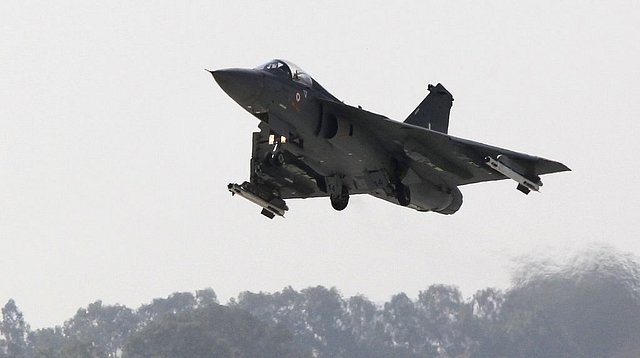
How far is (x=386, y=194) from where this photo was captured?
103 ft

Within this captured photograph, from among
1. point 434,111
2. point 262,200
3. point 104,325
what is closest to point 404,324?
point 104,325

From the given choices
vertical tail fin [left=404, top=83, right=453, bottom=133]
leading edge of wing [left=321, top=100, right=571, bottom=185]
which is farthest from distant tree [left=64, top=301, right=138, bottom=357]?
leading edge of wing [left=321, top=100, right=571, bottom=185]

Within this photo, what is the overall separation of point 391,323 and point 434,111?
49089mm

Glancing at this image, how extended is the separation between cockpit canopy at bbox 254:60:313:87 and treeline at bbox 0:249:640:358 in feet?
72.1

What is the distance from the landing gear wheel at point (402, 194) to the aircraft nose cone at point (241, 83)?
5.71 m

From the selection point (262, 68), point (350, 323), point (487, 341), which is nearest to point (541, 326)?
point (487, 341)

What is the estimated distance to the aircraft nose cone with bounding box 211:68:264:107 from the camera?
26.6m

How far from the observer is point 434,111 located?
35.5 meters

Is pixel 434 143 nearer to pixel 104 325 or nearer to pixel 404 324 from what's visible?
pixel 404 324

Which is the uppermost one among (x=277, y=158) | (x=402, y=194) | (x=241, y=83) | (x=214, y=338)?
(x=214, y=338)

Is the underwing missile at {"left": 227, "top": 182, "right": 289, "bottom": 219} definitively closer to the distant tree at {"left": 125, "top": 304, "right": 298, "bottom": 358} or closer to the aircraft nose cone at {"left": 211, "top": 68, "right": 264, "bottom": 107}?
the aircraft nose cone at {"left": 211, "top": 68, "right": 264, "bottom": 107}

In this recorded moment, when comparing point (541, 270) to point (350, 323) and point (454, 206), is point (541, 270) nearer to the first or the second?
point (454, 206)

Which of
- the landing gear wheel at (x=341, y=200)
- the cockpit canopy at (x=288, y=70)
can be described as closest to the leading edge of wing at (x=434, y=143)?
the cockpit canopy at (x=288, y=70)

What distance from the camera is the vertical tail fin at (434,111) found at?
3525 cm
